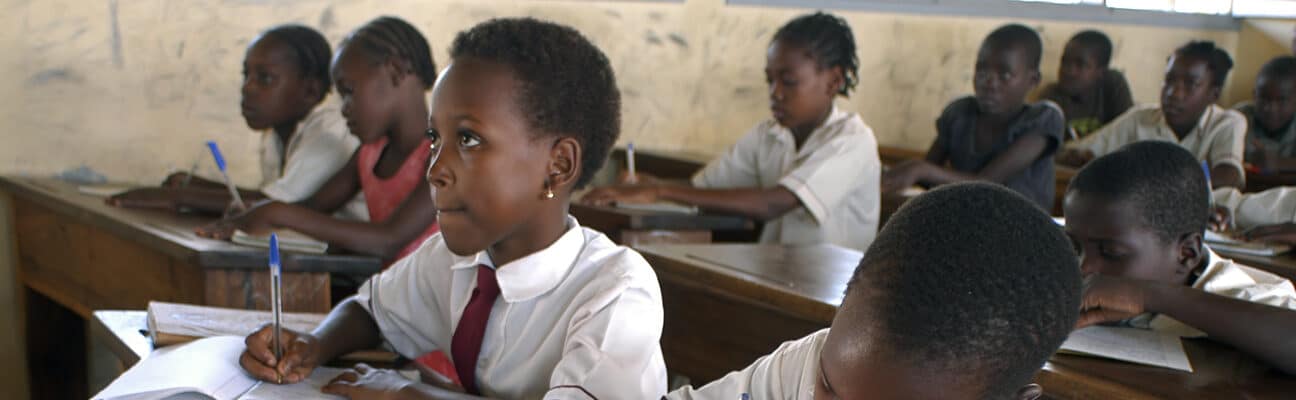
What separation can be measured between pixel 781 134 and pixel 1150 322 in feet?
5.44

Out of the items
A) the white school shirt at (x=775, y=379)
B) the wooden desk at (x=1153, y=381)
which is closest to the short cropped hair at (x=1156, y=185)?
the wooden desk at (x=1153, y=381)

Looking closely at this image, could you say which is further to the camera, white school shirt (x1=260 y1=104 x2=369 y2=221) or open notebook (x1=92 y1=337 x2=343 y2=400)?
white school shirt (x1=260 y1=104 x2=369 y2=221)

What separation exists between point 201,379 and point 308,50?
2.00 metres

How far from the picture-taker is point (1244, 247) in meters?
2.64

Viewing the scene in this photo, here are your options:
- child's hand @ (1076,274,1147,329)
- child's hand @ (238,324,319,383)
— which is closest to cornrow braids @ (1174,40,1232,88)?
child's hand @ (1076,274,1147,329)

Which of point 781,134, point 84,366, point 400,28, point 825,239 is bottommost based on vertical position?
point 84,366

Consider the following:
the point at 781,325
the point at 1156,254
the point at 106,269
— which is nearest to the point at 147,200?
the point at 106,269

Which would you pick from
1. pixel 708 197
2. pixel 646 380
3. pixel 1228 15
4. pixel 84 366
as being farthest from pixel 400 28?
pixel 1228 15

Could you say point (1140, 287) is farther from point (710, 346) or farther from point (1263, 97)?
point (1263, 97)

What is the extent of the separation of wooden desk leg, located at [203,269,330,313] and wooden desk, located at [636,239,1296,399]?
2.01 ft

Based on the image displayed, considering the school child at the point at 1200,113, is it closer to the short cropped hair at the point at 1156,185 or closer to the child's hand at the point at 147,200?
the short cropped hair at the point at 1156,185

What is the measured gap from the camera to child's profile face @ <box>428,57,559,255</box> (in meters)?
1.40

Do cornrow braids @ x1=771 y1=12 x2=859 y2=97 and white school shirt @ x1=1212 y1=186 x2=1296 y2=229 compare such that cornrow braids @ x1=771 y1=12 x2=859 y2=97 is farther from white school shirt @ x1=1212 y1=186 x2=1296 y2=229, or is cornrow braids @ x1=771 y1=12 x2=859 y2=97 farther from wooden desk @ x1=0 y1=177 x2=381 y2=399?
wooden desk @ x1=0 y1=177 x2=381 y2=399

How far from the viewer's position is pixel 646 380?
51.4 inches
